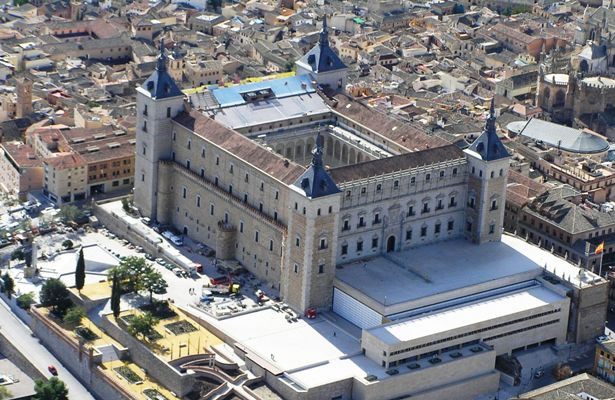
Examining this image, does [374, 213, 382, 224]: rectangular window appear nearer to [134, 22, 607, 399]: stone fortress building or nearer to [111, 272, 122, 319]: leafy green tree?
[134, 22, 607, 399]: stone fortress building

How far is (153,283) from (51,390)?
841 inches

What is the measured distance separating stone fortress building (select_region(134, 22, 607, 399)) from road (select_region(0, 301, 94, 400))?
703 inches

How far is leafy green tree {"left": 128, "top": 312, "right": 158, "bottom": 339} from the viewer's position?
176m

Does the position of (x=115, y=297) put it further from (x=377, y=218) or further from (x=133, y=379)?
(x=377, y=218)

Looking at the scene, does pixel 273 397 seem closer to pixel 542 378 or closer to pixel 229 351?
pixel 229 351

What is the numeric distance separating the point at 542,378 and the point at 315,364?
2576cm

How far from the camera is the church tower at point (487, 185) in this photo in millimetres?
192250

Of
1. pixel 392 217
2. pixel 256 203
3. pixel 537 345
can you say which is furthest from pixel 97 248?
pixel 537 345

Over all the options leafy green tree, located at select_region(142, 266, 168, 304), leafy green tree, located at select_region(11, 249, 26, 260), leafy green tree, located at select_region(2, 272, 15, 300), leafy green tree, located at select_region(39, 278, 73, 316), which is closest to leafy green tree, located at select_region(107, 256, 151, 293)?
leafy green tree, located at select_region(142, 266, 168, 304)

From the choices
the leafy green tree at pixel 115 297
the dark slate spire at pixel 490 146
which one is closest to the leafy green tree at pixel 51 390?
the leafy green tree at pixel 115 297

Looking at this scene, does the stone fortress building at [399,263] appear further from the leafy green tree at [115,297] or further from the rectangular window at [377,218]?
the leafy green tree at [115,297]

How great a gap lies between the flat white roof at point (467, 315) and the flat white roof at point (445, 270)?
203cm

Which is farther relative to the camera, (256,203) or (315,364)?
(256,203)

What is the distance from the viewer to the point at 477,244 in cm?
19525
